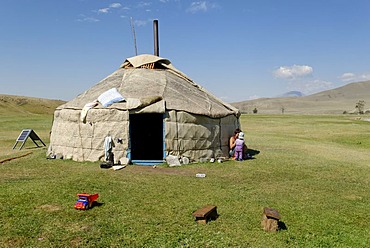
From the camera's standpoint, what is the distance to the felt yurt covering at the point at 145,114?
1200 cm

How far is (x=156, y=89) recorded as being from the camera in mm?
13031

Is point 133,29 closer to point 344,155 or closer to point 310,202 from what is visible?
point 344,155

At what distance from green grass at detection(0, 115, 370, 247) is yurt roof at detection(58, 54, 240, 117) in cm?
253

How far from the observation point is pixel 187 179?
31.1 ft

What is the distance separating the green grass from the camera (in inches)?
212

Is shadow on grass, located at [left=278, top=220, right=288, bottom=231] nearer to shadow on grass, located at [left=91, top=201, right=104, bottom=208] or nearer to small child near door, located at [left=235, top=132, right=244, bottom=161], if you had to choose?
shadow on grass, located at [left=91, top=201, right=104, bottom=208]

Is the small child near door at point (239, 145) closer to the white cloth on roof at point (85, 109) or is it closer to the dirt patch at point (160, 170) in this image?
the dirt patch at point (160, 170)

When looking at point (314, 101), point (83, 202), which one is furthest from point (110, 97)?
point (314, 101)

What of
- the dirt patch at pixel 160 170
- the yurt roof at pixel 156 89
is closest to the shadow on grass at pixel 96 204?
the dirt patch at pixel 160 170

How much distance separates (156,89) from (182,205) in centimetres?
695

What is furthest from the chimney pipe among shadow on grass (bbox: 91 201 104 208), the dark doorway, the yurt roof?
shadow on grass (bbox: 91 201 104 208)

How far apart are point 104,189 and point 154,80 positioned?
6930 millimetres

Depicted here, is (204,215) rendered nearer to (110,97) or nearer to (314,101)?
(110,97)

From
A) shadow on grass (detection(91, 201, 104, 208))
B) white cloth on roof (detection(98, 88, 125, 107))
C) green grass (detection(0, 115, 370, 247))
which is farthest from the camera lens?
white cloth on roof (detection(98, 88, 125, 107))
